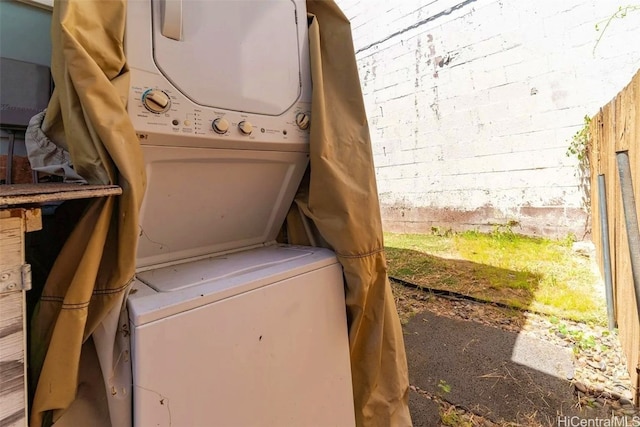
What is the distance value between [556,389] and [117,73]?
6.86 feet

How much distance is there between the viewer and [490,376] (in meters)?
1.56

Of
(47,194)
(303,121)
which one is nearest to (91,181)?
(47,194)

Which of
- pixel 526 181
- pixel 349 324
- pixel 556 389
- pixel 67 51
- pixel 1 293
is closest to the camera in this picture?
pixel 1 293

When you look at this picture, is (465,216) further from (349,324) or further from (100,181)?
(100,181)

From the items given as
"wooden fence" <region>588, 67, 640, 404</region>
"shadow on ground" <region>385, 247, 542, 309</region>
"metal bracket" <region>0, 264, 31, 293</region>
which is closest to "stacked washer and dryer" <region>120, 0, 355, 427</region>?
"metal bracket" <region>0, 264, 31, 293</region>

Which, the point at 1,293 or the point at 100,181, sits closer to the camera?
the point at 1,293

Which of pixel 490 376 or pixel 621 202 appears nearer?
Result: pixel 621 202

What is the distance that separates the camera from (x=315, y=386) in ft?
3.26

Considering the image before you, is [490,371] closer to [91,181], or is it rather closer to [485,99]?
[91,181]

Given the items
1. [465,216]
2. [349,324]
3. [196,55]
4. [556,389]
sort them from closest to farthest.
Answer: [196,55], [349,324], [556,389], [465,216]

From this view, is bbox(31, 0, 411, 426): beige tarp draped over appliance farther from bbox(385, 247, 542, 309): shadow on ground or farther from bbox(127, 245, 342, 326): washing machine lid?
bbox(385, 247, 542, 309): shadow on ground

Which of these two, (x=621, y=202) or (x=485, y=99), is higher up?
(x=485, y=99)

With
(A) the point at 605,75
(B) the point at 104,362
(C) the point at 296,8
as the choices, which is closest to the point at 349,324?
(B) the point at 104,362

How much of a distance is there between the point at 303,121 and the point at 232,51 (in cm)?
32
